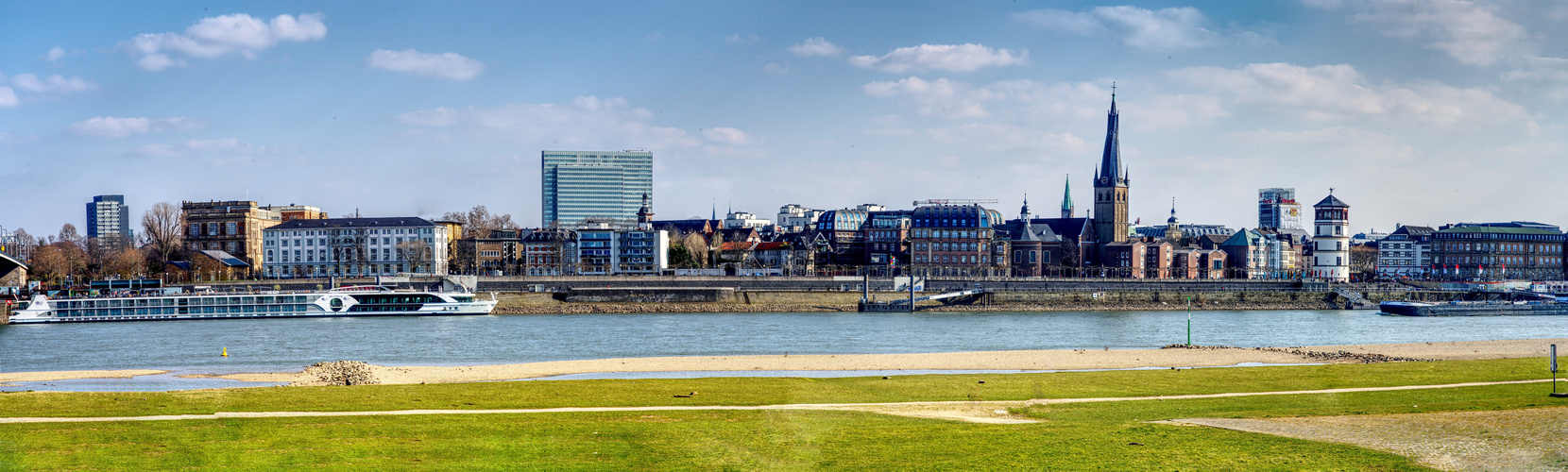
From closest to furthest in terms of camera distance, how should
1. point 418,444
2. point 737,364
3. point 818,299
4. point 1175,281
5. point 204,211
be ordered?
1. point 418,444
2. point 737,364
3. point 818,299
4. point 1175,281
5. point 204,211

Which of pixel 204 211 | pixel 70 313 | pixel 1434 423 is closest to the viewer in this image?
pixel 1434 423

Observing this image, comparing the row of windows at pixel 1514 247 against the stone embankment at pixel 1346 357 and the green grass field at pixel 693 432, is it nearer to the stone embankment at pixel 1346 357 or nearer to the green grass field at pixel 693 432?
the stone embankment at pixel 1346 357

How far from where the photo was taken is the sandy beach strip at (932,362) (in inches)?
1651

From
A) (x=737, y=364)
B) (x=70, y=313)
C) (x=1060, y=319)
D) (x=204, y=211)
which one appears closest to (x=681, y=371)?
(x=737, y=364)

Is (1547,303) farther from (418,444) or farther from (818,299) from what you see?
(418,444)

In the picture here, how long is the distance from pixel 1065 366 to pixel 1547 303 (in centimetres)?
8784

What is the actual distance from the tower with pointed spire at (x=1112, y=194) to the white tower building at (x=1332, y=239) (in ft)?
82.5

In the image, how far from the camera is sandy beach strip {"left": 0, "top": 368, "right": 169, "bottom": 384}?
4097 centimetres

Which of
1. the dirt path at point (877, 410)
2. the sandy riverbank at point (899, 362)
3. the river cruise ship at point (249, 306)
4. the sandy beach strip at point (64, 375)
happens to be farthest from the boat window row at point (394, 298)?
the dirt path at point (877, 410)

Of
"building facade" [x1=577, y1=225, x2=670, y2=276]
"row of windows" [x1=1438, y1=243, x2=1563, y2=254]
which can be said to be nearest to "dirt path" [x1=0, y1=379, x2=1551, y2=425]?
"building facade" [x1=577, y1=225, x2=670, y2=276]

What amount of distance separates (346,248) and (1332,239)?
128507 mm

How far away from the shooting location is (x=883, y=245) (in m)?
142

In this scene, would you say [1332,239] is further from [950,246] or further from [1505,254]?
[950,246]

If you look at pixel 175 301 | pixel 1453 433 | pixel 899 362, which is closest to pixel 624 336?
pixel 899 362
